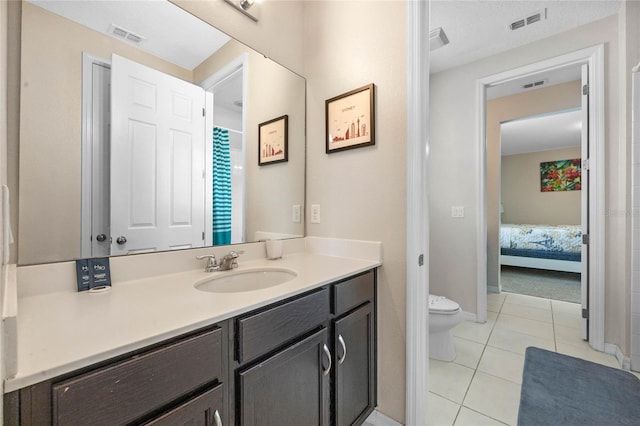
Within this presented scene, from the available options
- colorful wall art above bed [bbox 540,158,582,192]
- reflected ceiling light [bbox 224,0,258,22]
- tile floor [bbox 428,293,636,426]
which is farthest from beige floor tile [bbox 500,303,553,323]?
colorful wall art above bed [bbox 540,158,582,192]

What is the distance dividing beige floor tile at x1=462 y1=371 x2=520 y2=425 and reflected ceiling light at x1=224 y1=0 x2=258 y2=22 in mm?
2484

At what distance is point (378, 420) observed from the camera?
1396 mm

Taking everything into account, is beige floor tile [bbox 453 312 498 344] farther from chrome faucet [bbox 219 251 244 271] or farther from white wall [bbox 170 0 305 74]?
white wall [bbox 170 0 305 74]

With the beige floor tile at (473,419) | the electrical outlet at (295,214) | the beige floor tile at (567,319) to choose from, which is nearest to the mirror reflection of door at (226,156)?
the electrical outlet at (295,214)

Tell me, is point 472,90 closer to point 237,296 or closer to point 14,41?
point 237,296

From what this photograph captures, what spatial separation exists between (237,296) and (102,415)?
395mm

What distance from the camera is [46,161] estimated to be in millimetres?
910

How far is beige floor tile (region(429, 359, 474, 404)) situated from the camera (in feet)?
5.43

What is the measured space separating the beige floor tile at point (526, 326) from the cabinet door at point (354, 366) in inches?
73.9

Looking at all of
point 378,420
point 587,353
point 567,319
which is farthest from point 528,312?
point 378,420

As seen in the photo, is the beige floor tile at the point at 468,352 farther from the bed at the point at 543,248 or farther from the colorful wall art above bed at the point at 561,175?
the colorful wall art above bed at the point at 561,175

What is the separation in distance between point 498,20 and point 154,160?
9.01ft

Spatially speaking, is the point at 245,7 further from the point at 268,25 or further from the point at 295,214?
the point at 295,214

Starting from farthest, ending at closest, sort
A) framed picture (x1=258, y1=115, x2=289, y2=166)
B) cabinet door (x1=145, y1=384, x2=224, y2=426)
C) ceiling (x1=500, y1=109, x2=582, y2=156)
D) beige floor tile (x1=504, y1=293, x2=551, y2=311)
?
ceiling (x1=500, y1=109, x2=582, y2=156) → beige floor tile (x1=504, y1=293, x2=551, y2=311) → framed picture (x1=258, y1=115, x2=289, y2=166) → cabinet door (x1=145, y1=384, x2=224, y2=426)
